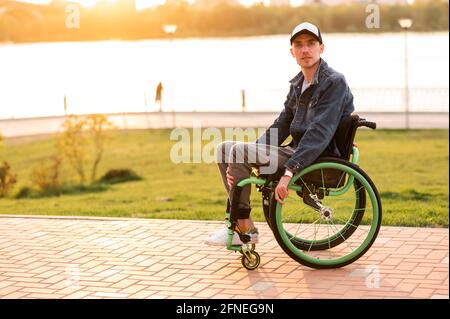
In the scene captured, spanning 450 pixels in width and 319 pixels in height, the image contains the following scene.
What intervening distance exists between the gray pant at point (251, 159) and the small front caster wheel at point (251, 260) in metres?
0.28

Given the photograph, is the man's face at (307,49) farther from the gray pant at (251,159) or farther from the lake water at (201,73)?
the lake water at (201,73)

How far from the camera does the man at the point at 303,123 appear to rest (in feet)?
14.3

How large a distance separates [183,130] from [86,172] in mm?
6198

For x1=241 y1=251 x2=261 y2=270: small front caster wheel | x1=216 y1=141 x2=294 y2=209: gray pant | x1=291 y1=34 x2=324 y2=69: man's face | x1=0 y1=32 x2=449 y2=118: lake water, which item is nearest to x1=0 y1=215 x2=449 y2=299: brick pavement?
x1=241 y1=251 x2=261 y2=270: small front caster wheel

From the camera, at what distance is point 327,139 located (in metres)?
4.36

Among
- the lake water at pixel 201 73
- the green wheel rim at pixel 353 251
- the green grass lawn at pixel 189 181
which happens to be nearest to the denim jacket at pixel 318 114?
the green wheel rim at pixel 353 251

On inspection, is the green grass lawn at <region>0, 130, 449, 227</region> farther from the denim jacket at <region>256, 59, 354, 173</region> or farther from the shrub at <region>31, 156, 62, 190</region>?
the denim jacket at <region>256, 59, 354, 173</region>

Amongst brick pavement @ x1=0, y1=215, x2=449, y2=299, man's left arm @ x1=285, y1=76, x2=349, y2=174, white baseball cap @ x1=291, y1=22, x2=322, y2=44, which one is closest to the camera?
brick pavement @ x1=0, y1=215, x2=449, y2=299

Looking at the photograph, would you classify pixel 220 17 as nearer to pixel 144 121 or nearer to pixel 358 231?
pixel 144 121

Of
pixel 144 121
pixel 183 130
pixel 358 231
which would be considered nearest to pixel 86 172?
pixel 183 130

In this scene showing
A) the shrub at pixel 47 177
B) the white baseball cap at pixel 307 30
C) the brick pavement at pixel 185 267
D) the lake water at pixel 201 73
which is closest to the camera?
the brick pavement at pixel 185 267

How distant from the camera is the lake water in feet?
78.5

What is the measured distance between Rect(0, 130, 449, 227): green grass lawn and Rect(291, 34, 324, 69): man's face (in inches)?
68.9

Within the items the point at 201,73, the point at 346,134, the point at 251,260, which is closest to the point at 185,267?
the point at 251,260
